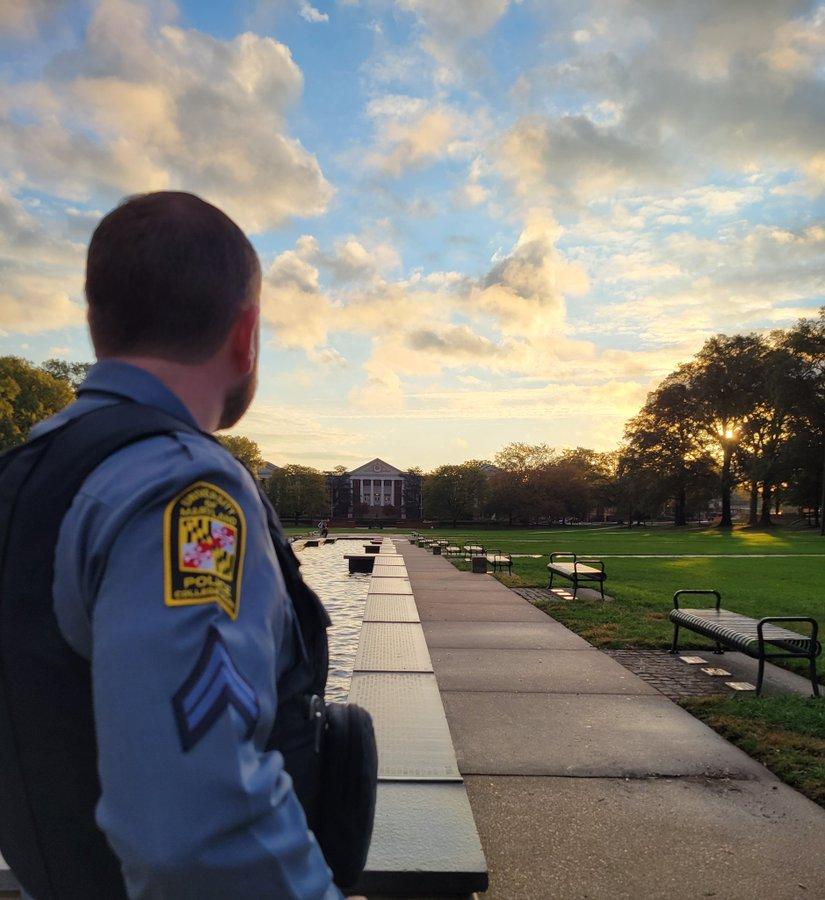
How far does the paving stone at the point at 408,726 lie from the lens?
139 inches

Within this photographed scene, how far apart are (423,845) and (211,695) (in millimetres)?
2268

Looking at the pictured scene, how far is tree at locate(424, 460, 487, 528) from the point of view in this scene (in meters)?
89.5

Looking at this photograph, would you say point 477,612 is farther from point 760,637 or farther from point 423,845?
point 423,845

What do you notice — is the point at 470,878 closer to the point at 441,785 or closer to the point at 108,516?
the point at 441,785

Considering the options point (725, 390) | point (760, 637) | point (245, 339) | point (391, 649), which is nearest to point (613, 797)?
point (391, 649)

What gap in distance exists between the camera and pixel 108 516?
0.92 meters

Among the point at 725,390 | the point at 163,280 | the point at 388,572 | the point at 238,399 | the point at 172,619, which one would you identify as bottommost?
the point at 388,572

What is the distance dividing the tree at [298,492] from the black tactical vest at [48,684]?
87.7 m

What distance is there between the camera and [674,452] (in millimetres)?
68000

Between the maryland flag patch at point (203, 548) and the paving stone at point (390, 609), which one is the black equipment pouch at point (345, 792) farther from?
the paving stone at point (390, 609)

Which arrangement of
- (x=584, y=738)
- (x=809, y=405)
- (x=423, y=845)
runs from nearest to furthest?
(x=423, y=845) → (x=584, y=738) → (x=809, y=405)

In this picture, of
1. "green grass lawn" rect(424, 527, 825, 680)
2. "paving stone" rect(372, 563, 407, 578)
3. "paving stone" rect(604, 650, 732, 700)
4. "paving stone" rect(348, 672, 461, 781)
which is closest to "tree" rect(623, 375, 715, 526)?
"green grass lawn" rect(424, 527, 825, 680)

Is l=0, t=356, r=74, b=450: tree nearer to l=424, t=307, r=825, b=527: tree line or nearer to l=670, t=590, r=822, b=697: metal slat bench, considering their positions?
l=670, t=590, r=822, b=697: metal slat bench

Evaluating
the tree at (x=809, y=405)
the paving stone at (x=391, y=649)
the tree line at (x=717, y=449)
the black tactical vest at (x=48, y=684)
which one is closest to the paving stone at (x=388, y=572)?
the paving stone at (x=391, y=649)
